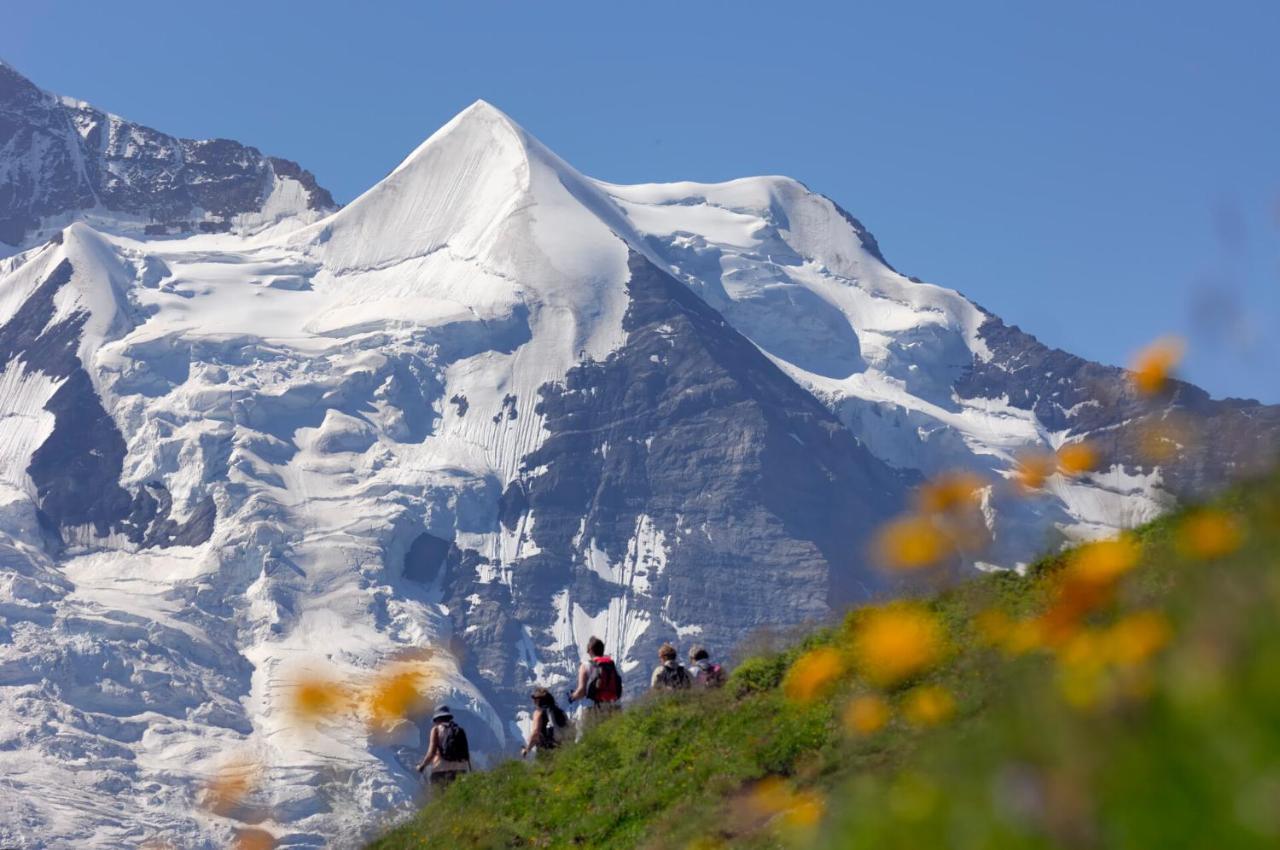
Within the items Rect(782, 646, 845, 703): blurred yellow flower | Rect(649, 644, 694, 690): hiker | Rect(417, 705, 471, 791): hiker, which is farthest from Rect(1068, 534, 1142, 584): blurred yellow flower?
Rect(417, 705, 471, 791): hiker

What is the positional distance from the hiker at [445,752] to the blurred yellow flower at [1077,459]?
11300 mm

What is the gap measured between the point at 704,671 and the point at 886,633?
27.1 ft

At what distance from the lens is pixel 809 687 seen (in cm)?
1609

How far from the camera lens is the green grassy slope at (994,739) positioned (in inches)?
153

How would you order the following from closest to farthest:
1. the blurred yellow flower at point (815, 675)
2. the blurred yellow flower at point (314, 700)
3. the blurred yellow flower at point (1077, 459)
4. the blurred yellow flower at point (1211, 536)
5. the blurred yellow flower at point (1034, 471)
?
the blurred yellow flower at point (1211, 536)
the blurred yellow flower at point (1077, 459)
the blurred yellow flower at point (1034, 471)
the blurred yellow flower at point (815, 675)
the blurred yellow flower at point (314, 700)

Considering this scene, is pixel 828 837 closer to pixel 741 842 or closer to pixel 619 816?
pixel 741 842

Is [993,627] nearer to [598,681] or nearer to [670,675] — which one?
[670,675]

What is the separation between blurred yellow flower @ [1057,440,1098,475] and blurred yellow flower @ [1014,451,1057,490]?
91 mm

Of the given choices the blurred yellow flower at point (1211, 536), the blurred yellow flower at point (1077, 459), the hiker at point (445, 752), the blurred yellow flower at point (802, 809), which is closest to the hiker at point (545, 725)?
the hiker at point (445, 752)

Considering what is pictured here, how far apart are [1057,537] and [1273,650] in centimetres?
1058

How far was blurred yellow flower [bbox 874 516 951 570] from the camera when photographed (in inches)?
366

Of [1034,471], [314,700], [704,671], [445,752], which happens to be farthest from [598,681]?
[1034,471]

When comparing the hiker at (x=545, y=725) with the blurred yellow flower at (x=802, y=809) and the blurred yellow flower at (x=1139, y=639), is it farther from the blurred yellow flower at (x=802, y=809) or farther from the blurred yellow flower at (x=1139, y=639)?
the blurred yellow flower at (x=1139, y=639)

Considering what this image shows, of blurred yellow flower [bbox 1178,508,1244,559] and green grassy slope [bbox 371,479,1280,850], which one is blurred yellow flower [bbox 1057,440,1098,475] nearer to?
green grassy slope [bbox 371,479,1280,850]
